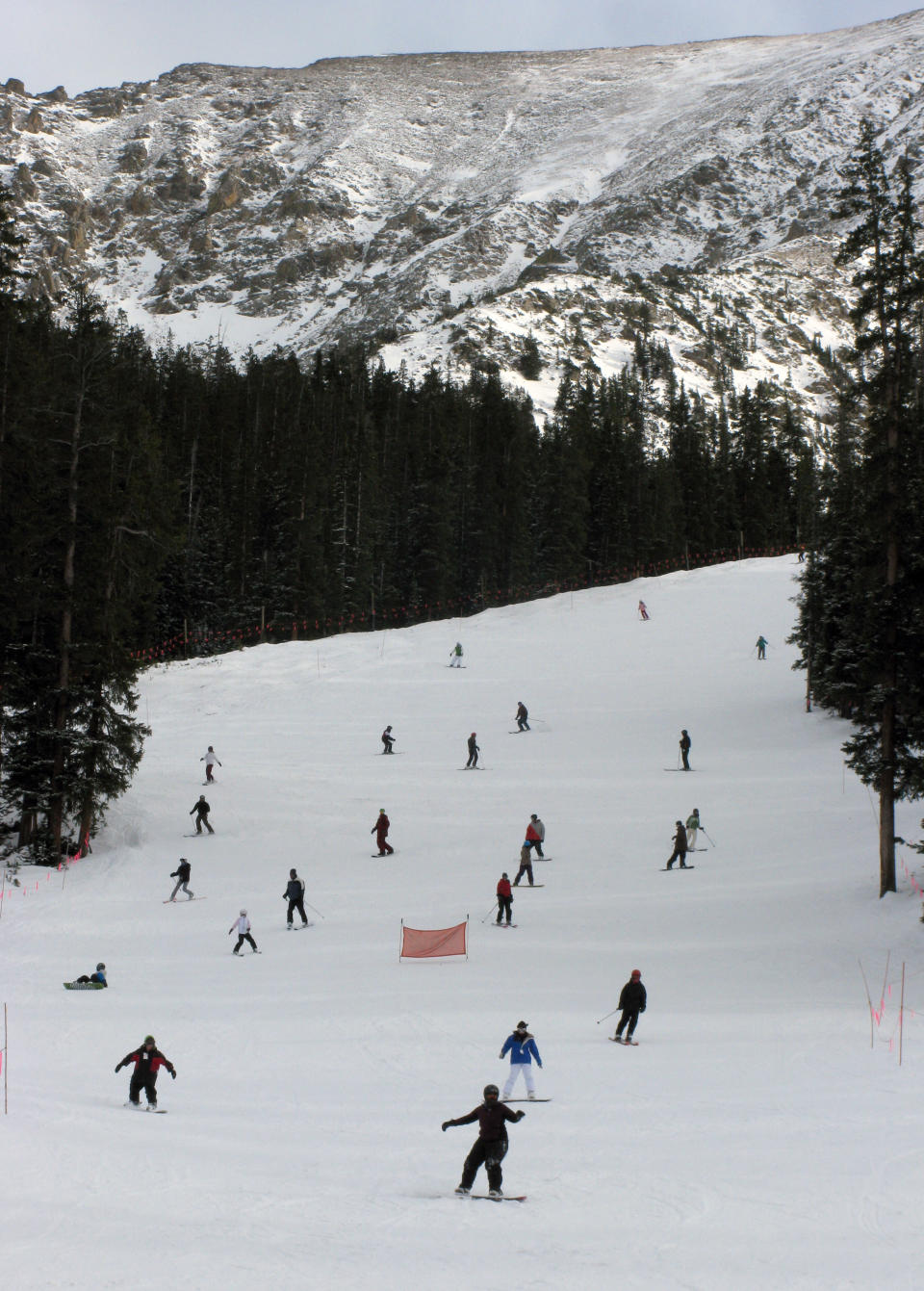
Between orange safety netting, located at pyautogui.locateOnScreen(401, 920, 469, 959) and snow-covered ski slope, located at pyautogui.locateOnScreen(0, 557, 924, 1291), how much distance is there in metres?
0.65

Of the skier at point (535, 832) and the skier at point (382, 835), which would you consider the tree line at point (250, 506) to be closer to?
the skier at point (382, 835)

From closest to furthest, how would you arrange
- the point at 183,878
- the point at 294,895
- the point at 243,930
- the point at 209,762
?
the point at 243,930 < the point at 294,895 < the point at 183,878 < the point at 209,762

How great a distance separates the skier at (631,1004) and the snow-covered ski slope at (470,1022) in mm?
484

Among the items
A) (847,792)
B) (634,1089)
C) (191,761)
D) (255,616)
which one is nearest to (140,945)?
(634,1089)

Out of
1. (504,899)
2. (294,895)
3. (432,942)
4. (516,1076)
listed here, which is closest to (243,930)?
(294,895)

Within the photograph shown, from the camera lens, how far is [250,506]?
69.2m

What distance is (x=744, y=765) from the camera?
100 ft

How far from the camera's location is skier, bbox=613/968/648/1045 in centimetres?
1384

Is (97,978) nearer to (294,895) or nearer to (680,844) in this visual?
(294,895)

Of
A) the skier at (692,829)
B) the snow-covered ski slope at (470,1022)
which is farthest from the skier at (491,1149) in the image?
the skier at (692,829)

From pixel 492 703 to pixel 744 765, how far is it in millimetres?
11381

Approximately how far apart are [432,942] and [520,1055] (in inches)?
260

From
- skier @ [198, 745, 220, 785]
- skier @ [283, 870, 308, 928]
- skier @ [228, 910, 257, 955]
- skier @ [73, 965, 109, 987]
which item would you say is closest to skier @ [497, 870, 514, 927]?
skier @ [283, 870, 308, 928]

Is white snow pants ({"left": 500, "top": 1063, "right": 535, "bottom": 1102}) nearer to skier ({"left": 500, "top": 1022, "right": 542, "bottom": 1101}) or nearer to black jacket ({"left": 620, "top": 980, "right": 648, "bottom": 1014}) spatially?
skier ({"left": 500, "top": 1022, "right": 542, "bottom": 1101})
